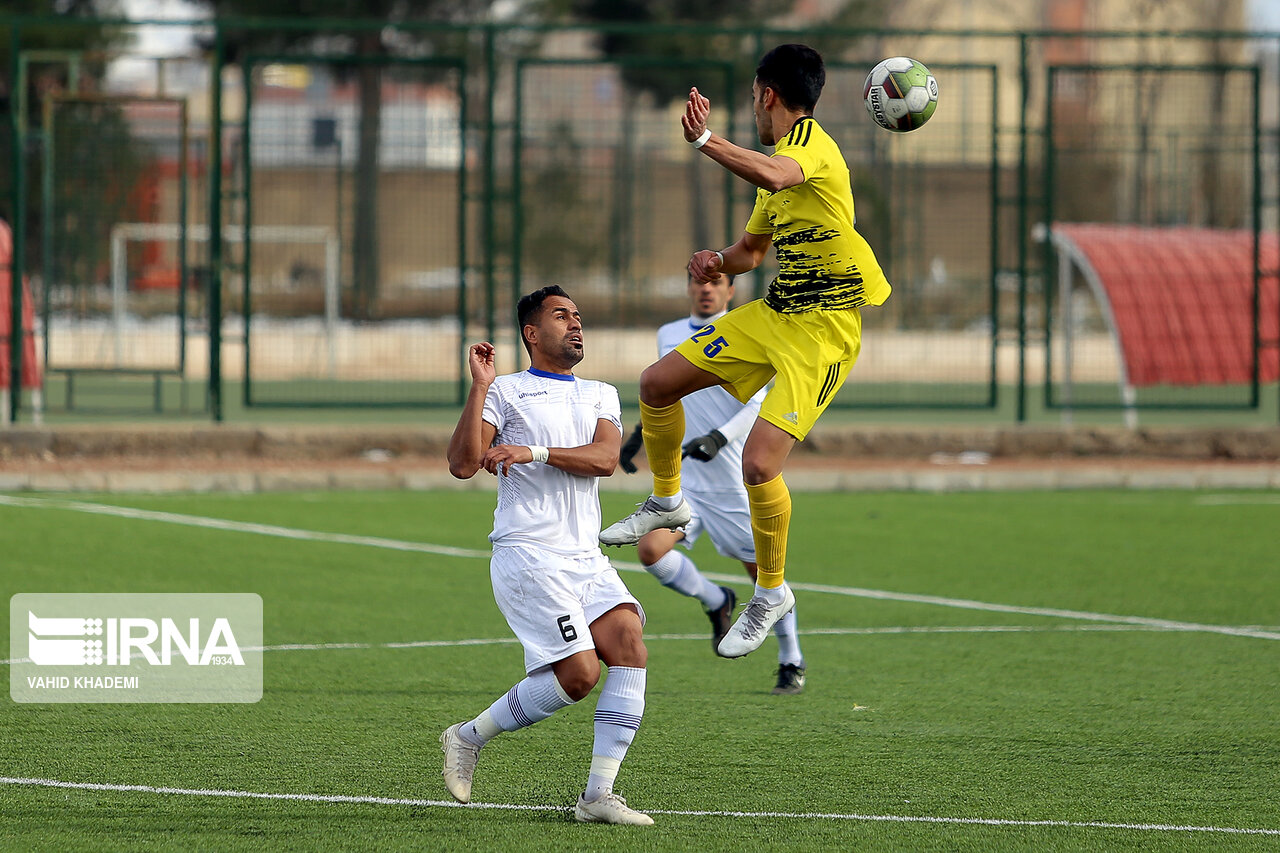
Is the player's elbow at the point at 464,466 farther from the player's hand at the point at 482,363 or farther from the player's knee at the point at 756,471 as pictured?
the player's knee at the point at 756,471

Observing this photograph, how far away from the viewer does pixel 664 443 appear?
700 cm

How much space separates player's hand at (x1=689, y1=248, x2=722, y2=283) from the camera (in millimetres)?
6766

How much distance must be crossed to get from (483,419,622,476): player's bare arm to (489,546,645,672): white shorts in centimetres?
29

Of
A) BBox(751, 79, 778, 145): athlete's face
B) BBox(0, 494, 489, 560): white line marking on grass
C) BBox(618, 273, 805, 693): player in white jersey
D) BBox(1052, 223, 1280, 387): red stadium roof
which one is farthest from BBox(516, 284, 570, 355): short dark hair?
BBox(1052, 223, 1280, 387): red stadium roof

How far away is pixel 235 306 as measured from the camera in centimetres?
1844

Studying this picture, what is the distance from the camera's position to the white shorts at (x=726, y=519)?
8609 mm

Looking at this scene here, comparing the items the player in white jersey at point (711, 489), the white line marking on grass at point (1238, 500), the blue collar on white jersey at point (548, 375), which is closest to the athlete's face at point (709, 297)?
the player in white jersey at point (711, 489)

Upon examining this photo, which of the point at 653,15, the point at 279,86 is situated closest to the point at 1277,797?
the point at 279,86

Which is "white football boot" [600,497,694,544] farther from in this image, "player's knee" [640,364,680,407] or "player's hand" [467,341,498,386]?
"player's hand" [467,341,498,386]

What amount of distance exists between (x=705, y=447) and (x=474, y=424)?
2.39 meters

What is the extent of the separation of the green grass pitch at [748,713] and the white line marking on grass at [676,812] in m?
0.02

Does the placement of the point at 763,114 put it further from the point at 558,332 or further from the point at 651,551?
the point at 651,551

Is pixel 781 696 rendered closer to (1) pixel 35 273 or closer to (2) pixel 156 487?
(2) pixel 156 487

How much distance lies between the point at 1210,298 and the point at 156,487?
36.9 feet
